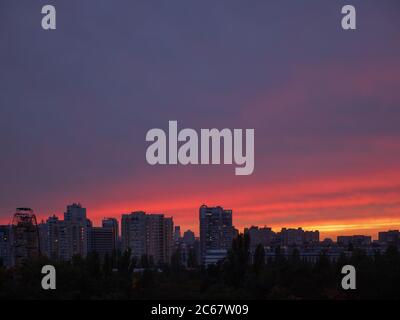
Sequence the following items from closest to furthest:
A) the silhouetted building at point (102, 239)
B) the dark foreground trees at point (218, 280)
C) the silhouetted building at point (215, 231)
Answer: the dark foreground trees at point (218, 280), the silhouetted building at point (215, 231), the silhouetted building at point (102, 239)

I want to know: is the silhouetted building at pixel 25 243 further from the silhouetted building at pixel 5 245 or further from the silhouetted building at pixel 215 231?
the silhouetted building at pixel 215 231

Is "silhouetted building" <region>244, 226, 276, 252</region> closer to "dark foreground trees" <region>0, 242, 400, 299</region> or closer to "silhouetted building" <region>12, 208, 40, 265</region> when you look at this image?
"dark foreground trees" <region>0, 242, 400, 299</region>

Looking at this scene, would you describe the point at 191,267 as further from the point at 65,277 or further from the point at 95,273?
the point at 65,277

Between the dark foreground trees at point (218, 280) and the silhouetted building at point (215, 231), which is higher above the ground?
the silhouetted building at point (215, 231)

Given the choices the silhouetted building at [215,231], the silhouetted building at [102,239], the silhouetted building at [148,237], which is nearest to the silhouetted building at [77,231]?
the silhouetted building at [102,239]

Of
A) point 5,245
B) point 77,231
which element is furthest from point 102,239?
point 5,245

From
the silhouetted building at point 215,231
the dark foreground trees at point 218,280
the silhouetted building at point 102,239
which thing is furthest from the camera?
the silhouetted building at point 102,239

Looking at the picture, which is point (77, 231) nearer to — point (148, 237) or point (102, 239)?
point (102, 239)

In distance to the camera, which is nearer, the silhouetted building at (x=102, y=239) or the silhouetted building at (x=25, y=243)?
the silhouetted building at (x=25, y=243)
